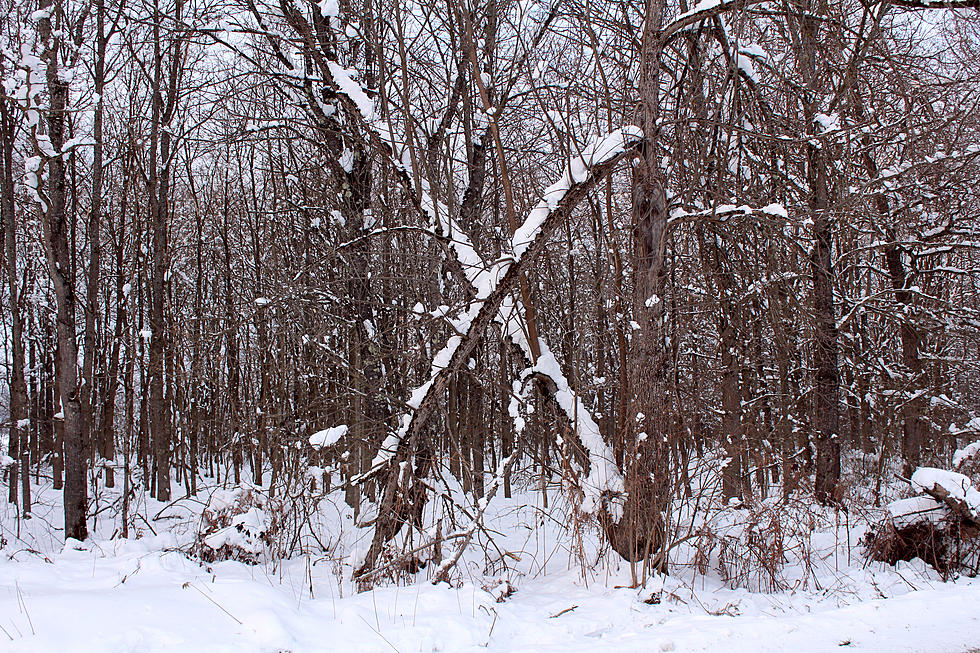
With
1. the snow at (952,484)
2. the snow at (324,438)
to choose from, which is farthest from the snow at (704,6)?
the snow at (324,438)

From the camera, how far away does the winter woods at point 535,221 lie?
6.07 meters

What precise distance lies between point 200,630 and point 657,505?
11.3 ft

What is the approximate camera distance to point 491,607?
466 cm

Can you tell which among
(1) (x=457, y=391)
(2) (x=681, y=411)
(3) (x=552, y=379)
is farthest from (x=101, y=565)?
(1) (x=457, y=391)

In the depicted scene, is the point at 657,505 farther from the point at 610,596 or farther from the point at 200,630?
the point at 200,630

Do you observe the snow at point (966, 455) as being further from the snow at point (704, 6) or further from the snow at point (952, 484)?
the snow at point (704, 6)

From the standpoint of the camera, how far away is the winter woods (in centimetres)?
607

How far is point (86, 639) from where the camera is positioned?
11.4 ft

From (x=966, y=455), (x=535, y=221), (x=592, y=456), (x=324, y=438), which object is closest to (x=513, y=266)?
(x=535, y=221)

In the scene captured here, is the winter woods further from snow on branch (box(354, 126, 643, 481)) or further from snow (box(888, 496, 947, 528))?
snow (box(888, 496, 947, 528))

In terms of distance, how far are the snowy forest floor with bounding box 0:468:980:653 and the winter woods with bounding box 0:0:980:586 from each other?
1.76ft

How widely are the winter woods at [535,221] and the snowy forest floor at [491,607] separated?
54 cm

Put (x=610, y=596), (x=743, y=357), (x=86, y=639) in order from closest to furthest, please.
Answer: (x=86, y=639) → (x=610, y=596) → (x=743, y=357)

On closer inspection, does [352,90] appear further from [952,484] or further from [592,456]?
[952,484]
